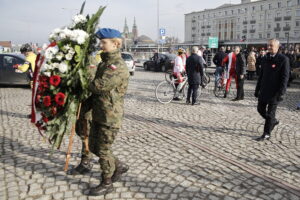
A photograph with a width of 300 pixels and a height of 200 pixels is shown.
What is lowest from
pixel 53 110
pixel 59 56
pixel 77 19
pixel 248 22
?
pixel 53 110

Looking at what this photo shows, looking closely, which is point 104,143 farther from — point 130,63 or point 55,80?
point 130,63

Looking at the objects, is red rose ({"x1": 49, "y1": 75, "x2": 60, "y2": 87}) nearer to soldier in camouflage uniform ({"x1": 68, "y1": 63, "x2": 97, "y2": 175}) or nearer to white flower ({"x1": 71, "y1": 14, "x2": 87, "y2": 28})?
soldier in camouflage uniform ({"x1": 68, "y1": 63, "x2": 97, "y2": 175})

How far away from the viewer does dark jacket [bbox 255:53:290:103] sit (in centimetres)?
540

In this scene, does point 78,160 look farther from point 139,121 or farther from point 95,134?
point 139,121

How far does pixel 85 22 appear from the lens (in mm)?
3379

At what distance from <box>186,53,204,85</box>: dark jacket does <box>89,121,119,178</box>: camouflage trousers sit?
6141mm

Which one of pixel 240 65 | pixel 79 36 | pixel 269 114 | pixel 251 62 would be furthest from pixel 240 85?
pixel 79 36

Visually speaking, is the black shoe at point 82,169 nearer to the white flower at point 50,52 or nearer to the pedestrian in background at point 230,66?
the white flower at point 50,52

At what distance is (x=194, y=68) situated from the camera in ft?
30.1

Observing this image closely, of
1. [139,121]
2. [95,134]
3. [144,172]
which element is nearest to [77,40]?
[95,134]

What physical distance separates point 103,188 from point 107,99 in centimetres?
110

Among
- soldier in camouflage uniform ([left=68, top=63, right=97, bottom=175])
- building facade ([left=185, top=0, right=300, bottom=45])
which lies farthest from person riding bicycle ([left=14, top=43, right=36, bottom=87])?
building facade ([left=185, top=0, right=300, bottom=45])

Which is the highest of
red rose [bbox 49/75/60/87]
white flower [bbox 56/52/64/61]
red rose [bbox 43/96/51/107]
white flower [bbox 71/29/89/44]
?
white flower [bbox 71/29/89/44]

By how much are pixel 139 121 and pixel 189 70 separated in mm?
3027
